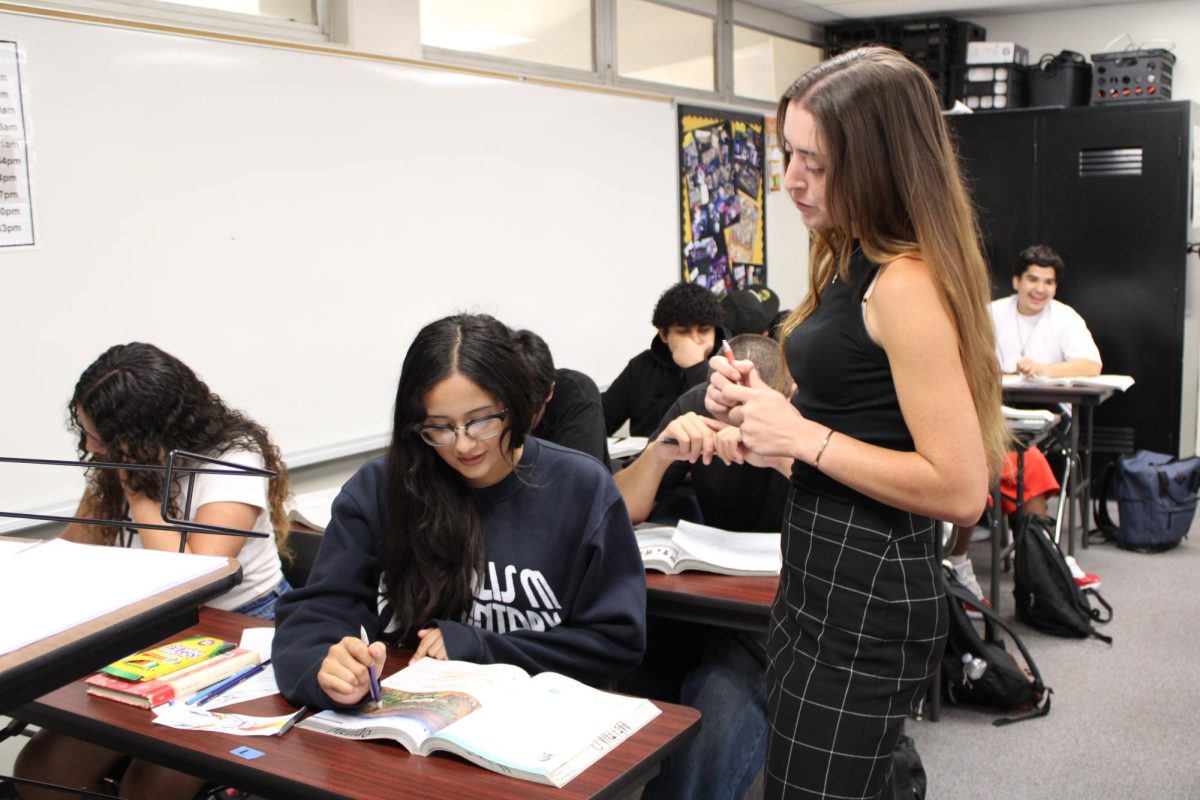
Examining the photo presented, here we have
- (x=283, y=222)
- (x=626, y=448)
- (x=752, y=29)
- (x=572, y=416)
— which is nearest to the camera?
(x=572, y=416)

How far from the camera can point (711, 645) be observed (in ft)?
7.10

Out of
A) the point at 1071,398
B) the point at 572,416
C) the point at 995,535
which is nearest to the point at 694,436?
the point at 572,416

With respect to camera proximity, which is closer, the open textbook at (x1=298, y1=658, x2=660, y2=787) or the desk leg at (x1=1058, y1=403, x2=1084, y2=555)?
the open textbook at (x1=298, y1=658, x2=660, y2=787)

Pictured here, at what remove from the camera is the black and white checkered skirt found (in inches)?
49.1

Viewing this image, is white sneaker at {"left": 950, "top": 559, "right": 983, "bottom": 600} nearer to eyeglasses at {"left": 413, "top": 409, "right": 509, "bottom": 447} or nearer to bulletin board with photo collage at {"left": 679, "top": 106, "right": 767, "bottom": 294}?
bulletin board with photo collage at {"left": 679, "top": 106, "right": 767, "bottom": 294}

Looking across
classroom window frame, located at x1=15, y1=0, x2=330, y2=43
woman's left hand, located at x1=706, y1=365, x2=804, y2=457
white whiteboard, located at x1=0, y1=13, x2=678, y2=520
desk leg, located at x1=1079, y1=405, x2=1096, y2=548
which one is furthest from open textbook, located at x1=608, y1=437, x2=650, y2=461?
desk leg, located at x1=1079, y1=405, x2=1096, y2=548

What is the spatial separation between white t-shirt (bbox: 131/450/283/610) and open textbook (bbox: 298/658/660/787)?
788mm

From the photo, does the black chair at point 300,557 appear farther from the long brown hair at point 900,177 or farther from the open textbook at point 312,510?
the long brown hair at point 900,177

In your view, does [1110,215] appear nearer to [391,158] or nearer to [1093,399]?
[1093,399]

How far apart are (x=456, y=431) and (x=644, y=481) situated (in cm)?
84

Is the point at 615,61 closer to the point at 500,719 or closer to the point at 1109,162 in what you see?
the point at 1109,162

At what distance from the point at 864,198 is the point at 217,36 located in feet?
8.11

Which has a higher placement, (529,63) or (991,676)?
(529,63)

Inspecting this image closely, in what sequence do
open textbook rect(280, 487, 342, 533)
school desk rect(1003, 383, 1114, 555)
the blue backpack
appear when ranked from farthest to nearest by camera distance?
the blue backpack < school desk rect(1003, 383, 1114, 555) < open textbook rect(280, 487, 342, 533)
